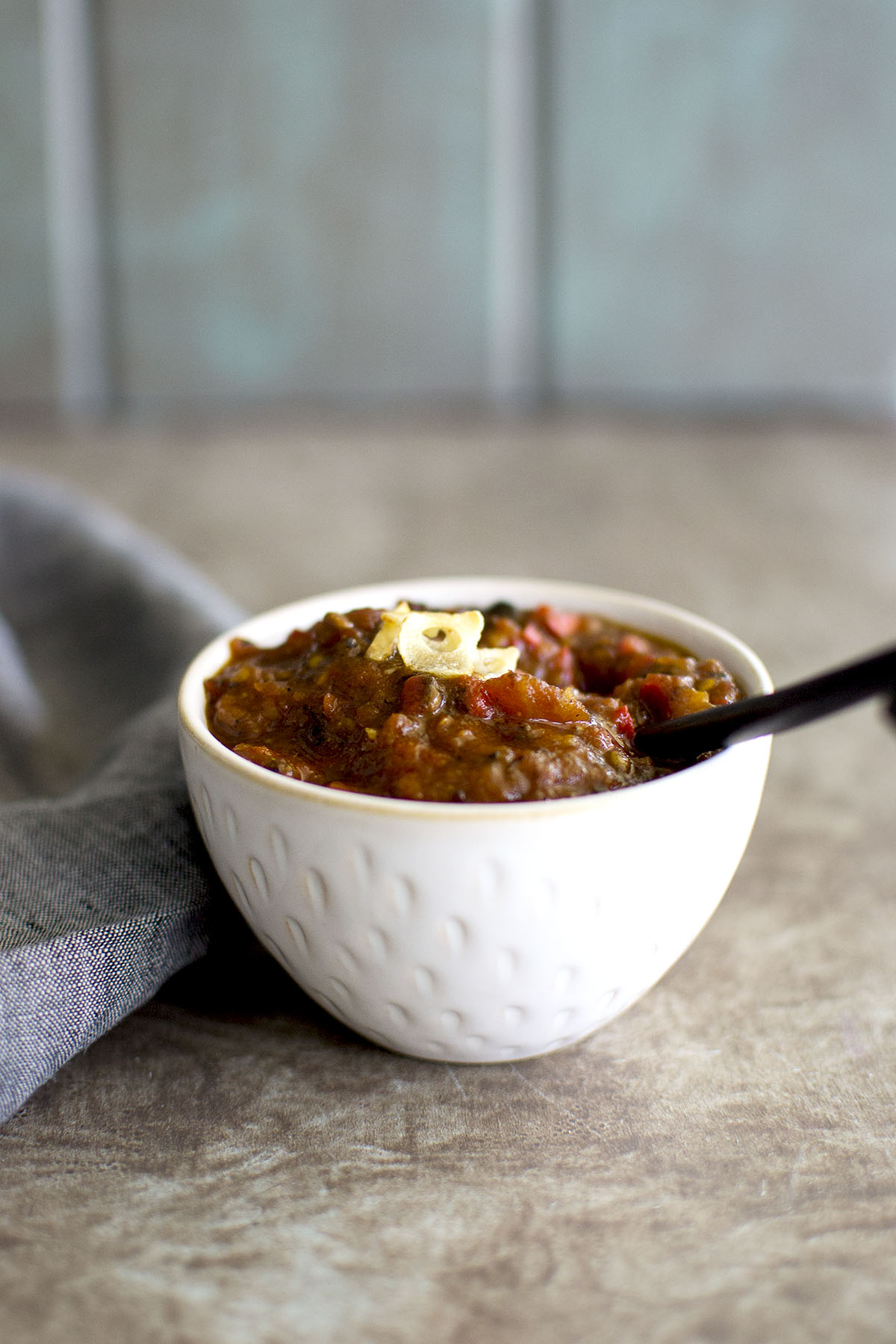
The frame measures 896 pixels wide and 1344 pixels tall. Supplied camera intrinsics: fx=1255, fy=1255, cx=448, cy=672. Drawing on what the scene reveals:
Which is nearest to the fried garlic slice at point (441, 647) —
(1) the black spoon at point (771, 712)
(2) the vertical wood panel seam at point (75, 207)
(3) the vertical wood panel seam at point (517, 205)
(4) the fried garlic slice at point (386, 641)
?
(4) the fried garlic slice at point (386, 641)

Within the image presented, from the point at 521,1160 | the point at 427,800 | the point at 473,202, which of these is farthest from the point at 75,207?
the point at 521,1160

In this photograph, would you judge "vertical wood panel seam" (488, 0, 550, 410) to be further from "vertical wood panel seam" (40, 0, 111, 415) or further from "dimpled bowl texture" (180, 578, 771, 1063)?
"dimpled bowl texture" (180, 578, 771, 1063)

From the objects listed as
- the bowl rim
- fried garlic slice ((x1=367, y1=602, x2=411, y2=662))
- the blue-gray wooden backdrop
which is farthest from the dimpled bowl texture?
the blue-gray wooden backdrop

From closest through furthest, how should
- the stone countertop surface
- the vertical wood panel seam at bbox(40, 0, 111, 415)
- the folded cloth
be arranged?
the stone countertop surface < the folded cloth < the vertical wood panel seam at bbox(40, 0, 111, 415)

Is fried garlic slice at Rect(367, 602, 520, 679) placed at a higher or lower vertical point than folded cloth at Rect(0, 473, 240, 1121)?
higher

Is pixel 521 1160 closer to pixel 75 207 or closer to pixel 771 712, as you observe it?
pixel 771 712

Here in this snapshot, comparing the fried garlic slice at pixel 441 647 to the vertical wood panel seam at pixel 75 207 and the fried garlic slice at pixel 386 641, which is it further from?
the vertical wood panel seam at pixel 75 207

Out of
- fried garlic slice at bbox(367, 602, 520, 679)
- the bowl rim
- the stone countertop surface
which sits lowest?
the stone countertop surface
